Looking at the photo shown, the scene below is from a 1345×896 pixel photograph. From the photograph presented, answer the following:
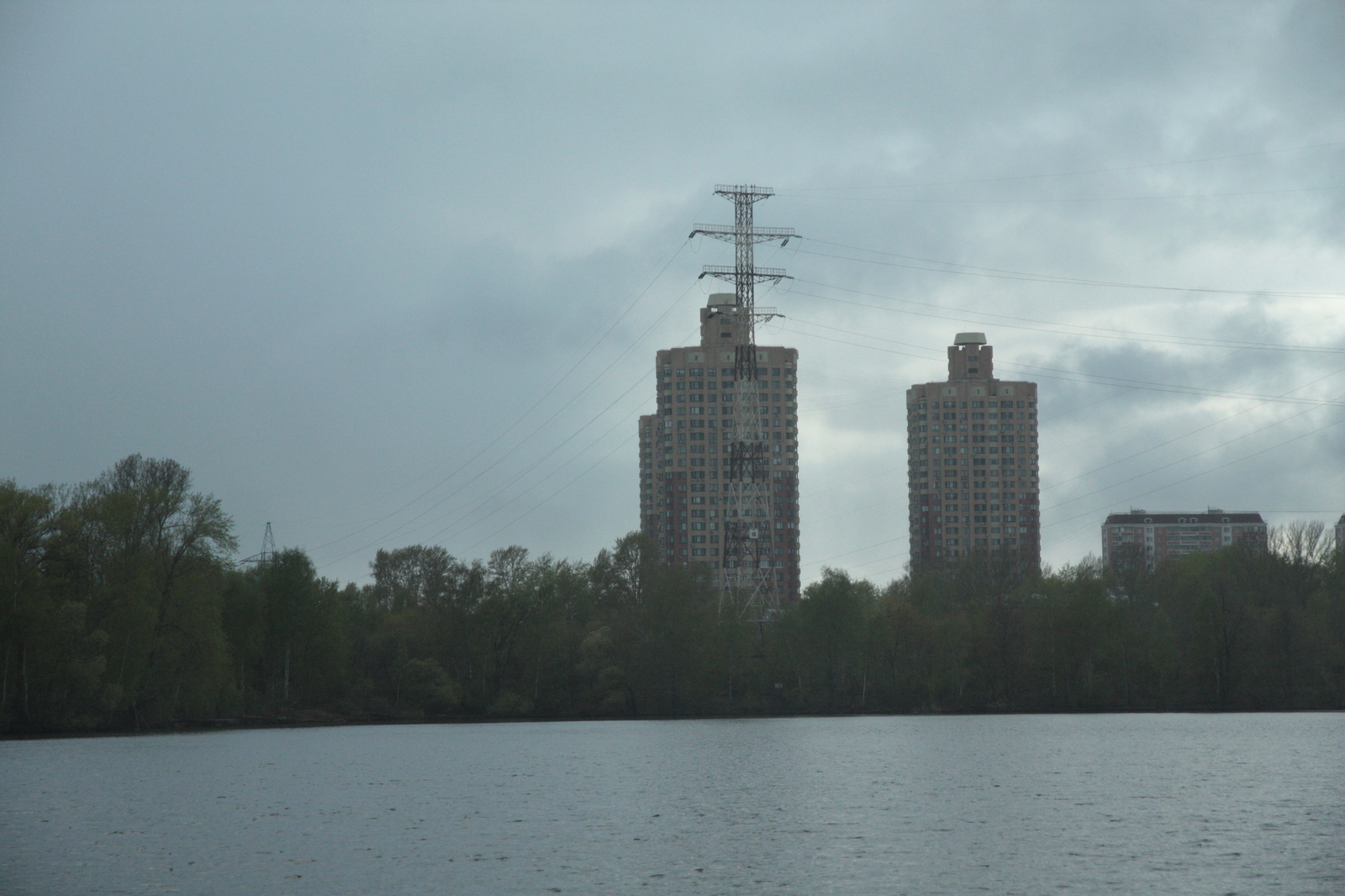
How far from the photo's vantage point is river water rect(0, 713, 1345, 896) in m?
31.6

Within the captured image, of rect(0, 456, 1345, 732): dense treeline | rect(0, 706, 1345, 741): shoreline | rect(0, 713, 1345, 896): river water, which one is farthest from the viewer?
rect(0, 456, 1345, 732): dense treeline

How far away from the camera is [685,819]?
4453 cm

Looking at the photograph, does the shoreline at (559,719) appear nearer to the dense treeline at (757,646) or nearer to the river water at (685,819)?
the dense treeline at (757,646)

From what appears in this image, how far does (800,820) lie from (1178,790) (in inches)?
710

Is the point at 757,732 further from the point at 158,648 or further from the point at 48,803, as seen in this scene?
the point at 48,803

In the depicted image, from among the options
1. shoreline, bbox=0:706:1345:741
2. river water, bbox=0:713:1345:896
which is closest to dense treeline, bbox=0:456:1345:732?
shoreline, bbox=0:706:1345:741

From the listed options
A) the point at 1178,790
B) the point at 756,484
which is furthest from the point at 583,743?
the point at 1178,790

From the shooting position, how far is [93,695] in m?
91.4

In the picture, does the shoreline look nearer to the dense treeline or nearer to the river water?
the dense treeline

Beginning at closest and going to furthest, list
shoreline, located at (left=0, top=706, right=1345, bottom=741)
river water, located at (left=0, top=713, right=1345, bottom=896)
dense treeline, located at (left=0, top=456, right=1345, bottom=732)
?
river water, located at (left=0, top=713, right=1345, bottom=896)
shoreline, located at (left=0, top=706, right=1345, bottom=741)
dense treeline, located at (left=0, top=456, right=1345, bottom=732)

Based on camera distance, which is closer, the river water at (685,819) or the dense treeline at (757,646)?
the river water at (685,819)

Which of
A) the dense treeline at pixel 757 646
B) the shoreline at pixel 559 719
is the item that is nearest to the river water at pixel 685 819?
the shoreline at pixel 559 719

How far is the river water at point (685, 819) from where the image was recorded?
104 ft

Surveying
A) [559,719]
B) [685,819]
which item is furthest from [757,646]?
[685,819]
